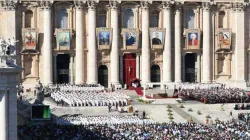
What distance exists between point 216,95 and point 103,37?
2522cm

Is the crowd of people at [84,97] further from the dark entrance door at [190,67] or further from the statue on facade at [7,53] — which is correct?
the statue on facade at [7,53]

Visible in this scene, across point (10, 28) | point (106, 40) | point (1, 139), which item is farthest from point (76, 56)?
point (1, 139)

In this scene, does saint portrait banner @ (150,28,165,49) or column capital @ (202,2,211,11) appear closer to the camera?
saint portrait banner @ (150,28,165,49)

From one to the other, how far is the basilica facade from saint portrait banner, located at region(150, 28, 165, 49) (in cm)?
17

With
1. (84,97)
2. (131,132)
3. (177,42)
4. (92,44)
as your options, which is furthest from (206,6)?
(131,132)

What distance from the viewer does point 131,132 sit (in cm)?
5316

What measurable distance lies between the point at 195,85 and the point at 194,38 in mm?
10420

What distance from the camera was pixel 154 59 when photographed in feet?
338

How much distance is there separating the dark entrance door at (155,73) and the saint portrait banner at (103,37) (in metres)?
9.90

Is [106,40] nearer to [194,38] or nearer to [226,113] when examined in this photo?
[194,38]

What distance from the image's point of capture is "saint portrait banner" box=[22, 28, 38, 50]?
96.5 m

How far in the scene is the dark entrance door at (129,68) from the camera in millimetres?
Result: 101875

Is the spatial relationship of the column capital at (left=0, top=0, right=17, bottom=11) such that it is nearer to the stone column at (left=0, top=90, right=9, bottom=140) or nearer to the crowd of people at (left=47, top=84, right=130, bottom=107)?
the crowd of people at (left=47, top=84, right=130, bottom=107)

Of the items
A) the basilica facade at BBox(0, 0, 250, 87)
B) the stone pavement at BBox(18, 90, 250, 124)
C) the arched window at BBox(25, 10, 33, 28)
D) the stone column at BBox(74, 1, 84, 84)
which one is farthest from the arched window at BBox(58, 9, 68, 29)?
the stone pavement at BBox(18, 90, 250, 124)
